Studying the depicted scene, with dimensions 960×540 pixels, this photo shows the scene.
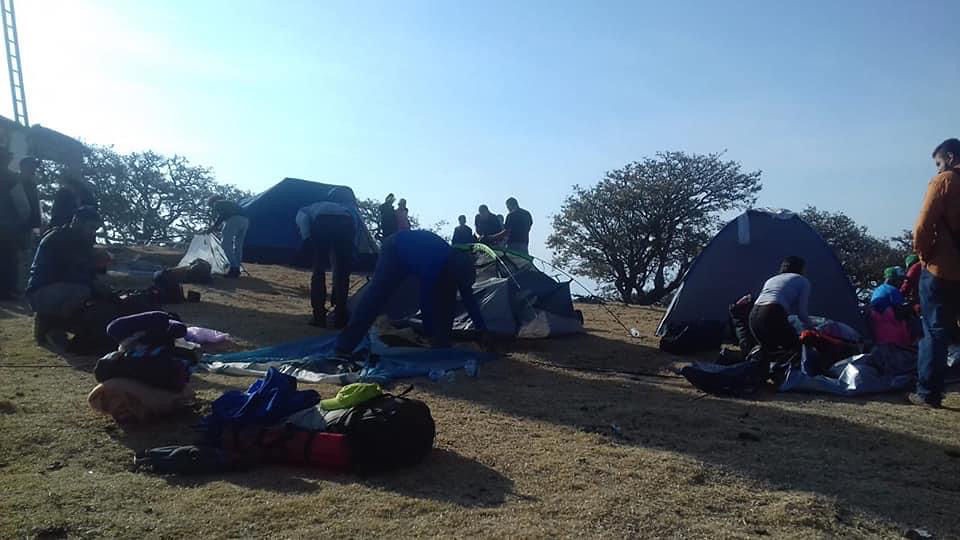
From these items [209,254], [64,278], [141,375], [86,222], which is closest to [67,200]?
A: [86,222]

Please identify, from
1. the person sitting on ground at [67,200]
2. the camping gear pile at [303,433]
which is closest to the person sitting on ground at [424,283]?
the camping gear pile at [303,433]

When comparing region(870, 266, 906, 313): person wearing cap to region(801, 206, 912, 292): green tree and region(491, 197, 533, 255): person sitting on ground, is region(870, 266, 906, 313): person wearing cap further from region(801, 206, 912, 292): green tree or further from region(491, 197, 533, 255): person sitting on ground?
region(801, 206, 912, 292): green tree

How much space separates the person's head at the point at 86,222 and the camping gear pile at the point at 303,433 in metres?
3.97

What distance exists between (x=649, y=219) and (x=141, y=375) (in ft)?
72.6

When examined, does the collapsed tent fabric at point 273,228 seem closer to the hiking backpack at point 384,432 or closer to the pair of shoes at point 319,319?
the pair of shoes at point 319,319

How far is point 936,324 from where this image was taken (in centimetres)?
582

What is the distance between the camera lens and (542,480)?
3.93m

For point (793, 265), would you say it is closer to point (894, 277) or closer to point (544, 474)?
point (894, 277)

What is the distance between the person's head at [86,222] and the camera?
24.7 ft

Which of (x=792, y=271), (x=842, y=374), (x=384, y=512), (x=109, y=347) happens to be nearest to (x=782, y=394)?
(x=842, y=374)

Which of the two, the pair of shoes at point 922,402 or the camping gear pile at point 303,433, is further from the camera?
the pair of shoes at point 922,402

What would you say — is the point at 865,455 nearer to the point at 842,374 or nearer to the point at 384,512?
the point at 842,374

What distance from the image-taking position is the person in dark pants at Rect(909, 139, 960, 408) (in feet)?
18.8

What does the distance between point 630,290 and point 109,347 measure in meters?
20.8
